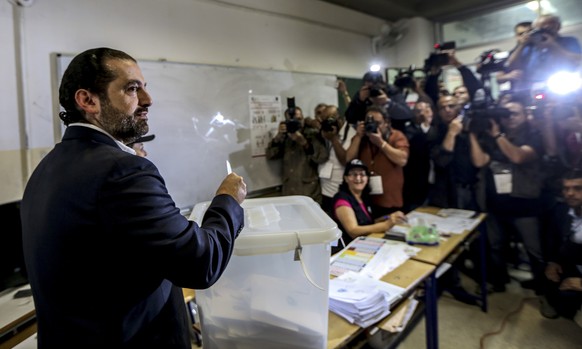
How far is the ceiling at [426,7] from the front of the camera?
387cm

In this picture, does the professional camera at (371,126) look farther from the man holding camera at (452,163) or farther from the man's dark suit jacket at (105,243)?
the man's dark suit jacket at (105,243)

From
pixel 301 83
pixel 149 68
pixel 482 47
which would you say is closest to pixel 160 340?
pixel 149 68

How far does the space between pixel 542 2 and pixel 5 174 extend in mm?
5153

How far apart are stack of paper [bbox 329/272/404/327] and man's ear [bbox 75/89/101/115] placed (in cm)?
94

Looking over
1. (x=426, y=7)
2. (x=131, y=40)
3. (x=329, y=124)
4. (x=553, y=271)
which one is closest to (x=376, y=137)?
(x=329, y=124)

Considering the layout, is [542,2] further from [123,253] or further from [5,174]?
[5,174]

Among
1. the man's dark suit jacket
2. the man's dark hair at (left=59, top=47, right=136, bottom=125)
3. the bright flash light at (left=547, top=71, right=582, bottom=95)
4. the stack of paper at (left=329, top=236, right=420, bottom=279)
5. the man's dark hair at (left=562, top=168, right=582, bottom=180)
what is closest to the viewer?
the man's dark suit jacket

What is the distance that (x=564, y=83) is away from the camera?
2199 millimetres

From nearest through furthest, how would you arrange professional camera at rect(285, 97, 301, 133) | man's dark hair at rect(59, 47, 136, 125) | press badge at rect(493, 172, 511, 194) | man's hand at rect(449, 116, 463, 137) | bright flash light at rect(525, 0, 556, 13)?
1. man's dark hair at rect(59, 47, 136, 125)
2. press badge at rect(493, 172, 511, 194)
3. man's hand at rect(449, 116, 463, 137)
4. professional camera at rect(285, 97, 301, 133)
5. bright flash light at rect(525, 0, 556, 13)

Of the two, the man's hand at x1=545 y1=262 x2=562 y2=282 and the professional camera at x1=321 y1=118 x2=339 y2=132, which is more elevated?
the professional camera at x1=321 y1=118 x2=339 y2=132

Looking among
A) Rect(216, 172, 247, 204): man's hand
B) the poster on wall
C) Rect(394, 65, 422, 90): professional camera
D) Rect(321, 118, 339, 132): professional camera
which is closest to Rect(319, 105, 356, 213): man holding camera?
Rect(321, 118, 339, 132): professional camera

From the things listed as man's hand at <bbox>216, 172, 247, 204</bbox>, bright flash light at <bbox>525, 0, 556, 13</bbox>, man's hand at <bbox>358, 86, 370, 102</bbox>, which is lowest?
man's hand at <bbox>216, 172, 247, 204</bbox>

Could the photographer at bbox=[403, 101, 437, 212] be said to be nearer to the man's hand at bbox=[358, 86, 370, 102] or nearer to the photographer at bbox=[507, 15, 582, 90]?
the man's hand at bbox=[358, 86, 370, 102]

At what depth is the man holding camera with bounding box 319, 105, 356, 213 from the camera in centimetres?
262
